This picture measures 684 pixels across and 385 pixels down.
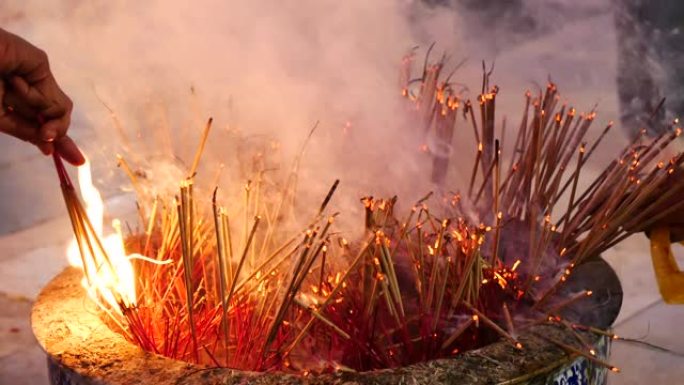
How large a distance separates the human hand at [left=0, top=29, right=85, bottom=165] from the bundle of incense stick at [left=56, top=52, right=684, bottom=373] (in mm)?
77

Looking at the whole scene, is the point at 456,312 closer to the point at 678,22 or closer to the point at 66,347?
the point at 66,347

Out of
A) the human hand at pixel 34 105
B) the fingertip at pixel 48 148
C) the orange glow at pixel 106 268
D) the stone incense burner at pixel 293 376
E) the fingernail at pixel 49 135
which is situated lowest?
the stone incense burner at pixel 293 376

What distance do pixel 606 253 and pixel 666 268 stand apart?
176cm

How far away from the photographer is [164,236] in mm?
1732

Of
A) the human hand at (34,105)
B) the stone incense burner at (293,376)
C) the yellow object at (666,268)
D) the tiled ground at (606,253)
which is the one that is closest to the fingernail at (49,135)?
the human hand at (34,105)

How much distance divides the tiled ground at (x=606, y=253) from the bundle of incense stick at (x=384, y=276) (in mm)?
1020

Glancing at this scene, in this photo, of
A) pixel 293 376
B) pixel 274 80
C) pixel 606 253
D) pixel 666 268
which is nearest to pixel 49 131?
pixel 293 376

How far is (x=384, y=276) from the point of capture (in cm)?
138

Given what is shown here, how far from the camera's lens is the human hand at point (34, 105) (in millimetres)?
1496

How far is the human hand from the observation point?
150cm

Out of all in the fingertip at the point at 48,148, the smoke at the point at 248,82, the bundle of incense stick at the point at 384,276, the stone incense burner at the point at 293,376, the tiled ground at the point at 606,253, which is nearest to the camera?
the stone incense burner at the point at 293,376

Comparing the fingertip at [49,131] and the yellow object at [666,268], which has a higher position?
the fingertip at [49,131]

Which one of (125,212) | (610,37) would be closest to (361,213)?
(125,212)

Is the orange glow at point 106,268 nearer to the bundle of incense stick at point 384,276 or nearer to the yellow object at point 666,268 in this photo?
the bundle of incense stick at point 384,276
